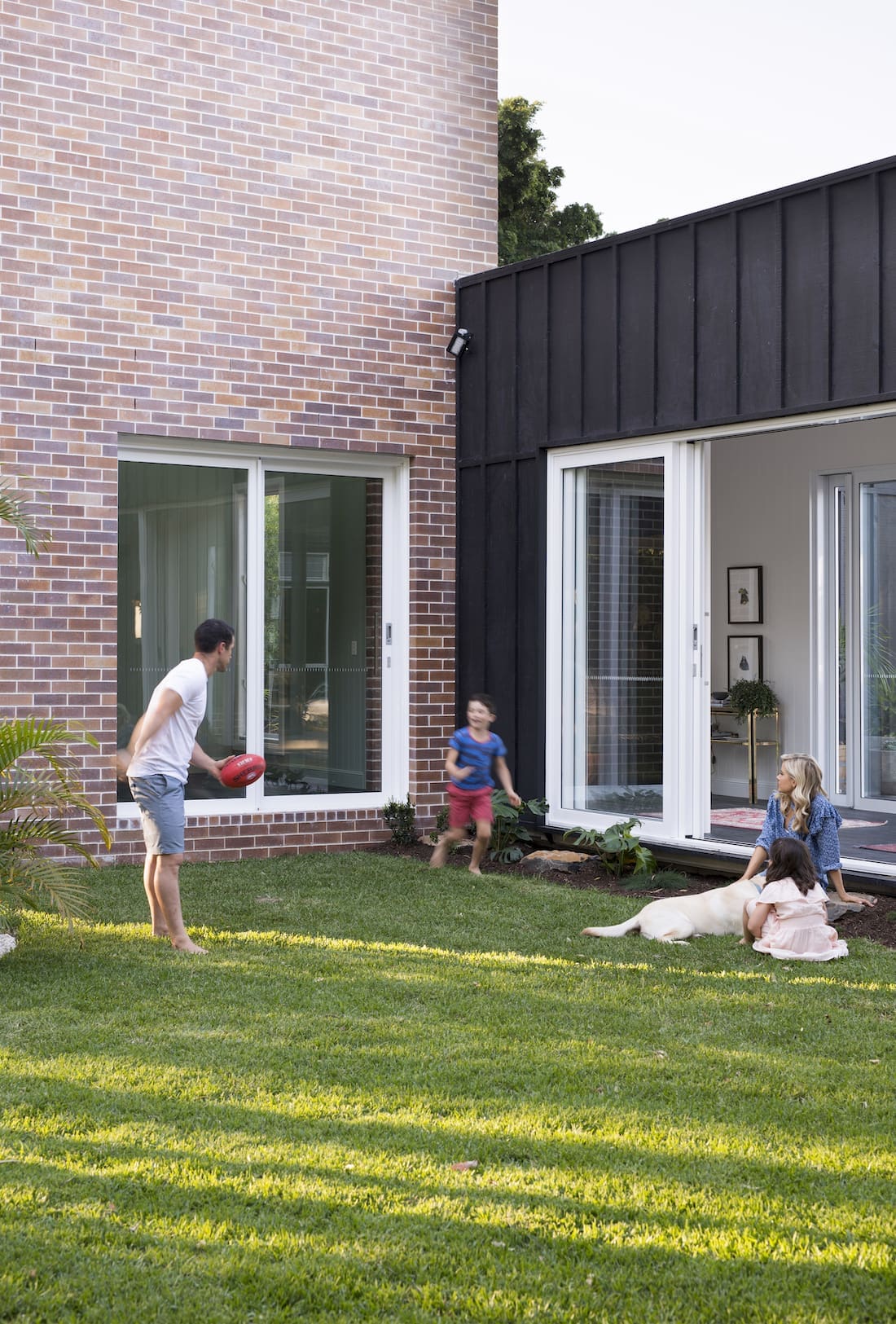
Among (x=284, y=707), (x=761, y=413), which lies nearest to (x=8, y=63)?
(x=284, y=707)

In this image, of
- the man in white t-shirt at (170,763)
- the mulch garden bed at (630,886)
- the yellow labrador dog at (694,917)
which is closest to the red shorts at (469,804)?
the mulch garden bed at (630,886)

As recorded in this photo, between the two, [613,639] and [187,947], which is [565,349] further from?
[187,947]

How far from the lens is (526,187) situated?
25203 mm

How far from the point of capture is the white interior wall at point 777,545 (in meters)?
12.0

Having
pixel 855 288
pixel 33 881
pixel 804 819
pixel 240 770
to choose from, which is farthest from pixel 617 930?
pixel 855 288

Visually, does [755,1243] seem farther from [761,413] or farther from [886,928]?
[761,413]

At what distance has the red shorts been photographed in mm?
9109

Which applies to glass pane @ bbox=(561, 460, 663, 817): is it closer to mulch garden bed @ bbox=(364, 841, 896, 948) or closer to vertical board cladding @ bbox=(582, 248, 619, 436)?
vertical board cladding @ bbox=(582, 248, 619, 436)

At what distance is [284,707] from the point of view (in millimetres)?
10430

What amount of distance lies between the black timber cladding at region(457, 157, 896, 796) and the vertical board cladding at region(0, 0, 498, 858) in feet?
1.33

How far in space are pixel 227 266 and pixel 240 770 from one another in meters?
4.41

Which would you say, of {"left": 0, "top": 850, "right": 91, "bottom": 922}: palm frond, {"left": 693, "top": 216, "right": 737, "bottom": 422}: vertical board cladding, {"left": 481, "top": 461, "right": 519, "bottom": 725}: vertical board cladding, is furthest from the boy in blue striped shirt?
{"left": 0, "top": 850, "right": 91, "bottom": 922}: palm frond

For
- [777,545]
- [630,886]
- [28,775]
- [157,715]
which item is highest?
[777,545]

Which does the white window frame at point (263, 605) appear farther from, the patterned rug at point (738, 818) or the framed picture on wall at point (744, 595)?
the framed picture on wall at point (744, 595)
